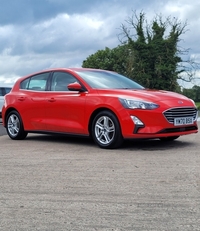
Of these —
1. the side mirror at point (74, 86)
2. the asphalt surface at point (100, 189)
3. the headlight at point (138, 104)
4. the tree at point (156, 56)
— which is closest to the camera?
the asphalt surface at point (100, 189)

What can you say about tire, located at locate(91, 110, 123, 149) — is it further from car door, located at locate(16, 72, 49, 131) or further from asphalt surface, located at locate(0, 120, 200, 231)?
car door, located at locate(16, 72, 49, 131)

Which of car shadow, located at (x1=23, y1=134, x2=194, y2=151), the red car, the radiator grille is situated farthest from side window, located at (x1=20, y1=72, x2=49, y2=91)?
the radiator grille

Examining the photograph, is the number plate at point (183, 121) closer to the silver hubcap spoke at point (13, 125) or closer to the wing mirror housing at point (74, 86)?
the wing mirror housing at point (74, 86)

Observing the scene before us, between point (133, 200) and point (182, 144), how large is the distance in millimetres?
4505

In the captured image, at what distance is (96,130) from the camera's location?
813 cm

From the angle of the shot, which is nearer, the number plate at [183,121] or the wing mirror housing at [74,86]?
the number plate at [183,121]

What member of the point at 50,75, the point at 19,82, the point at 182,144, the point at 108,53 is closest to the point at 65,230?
the point at 182,144

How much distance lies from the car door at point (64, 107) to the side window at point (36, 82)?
283 millimetres

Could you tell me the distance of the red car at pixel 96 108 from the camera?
7668mm

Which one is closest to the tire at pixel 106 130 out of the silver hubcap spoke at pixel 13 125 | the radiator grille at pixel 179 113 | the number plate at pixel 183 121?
the radiator grille at pixel 179 113

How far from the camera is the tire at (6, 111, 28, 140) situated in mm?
9945

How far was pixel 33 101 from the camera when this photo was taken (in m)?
9.52

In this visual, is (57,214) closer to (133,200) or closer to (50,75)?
(133,200)

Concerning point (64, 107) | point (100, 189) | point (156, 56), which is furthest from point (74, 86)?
point (156, 56)
